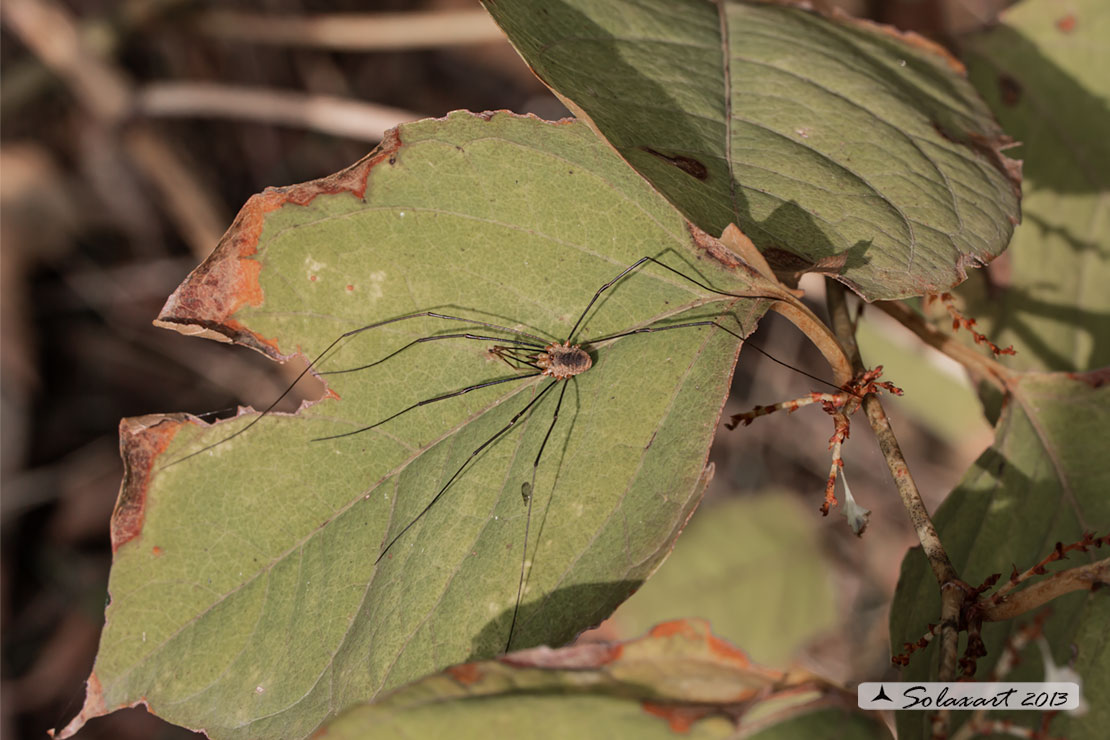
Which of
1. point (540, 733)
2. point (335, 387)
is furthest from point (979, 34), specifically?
point (540, 733)

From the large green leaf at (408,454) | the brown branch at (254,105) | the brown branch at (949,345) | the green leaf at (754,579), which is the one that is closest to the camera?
the large green leaf at (408,454)

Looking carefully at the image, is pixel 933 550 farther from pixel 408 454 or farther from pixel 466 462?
pixel 408 454

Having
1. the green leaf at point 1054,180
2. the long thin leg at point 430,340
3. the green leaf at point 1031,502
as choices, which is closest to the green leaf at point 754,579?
the green leaf at point 1054,180

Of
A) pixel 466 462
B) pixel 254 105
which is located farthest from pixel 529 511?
pixel 254 105

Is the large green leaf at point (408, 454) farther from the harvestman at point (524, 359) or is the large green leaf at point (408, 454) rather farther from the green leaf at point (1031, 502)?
the green leaf at point (1031, 502)

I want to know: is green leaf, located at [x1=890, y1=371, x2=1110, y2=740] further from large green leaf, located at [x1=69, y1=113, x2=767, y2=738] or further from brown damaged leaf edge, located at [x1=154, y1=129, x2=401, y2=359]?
brown damaged leaf edge, located at [x1=154, y1=129, x2=401, y2=359]
